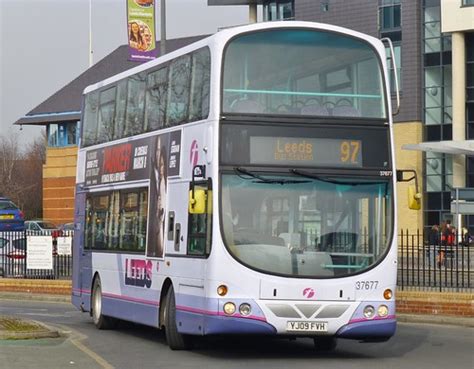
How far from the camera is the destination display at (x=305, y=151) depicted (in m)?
14.9

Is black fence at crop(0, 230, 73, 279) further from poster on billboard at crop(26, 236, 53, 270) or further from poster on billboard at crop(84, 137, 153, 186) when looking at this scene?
poster on billboard at crop(84, 137, 153, 186)

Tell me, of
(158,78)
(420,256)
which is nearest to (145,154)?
(158,78)

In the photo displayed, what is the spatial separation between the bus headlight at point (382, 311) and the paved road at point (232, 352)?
0.61 meters

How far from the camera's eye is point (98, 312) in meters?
20.4

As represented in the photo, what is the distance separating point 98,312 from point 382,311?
277 inches

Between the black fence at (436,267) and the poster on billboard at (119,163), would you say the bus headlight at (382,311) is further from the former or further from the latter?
the black fence at (436,267)

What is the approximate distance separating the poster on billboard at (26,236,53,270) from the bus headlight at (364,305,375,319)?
722 inches

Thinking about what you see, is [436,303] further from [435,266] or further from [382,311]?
[382,311]

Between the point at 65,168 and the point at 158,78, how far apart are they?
65.4m

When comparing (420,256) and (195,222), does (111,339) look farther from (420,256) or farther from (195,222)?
(420,256)

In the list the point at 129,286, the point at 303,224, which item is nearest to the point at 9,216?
the point at 129,286

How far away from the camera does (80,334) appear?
742 inches

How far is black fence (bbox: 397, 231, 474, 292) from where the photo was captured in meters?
22.8

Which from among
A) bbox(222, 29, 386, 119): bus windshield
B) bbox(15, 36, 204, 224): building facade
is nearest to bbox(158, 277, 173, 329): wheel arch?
bbox(222, 29, 386, 119): bus windshield
